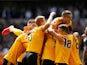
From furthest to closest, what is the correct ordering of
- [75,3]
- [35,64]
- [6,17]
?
[75,3] < [6,17] < [35,64]

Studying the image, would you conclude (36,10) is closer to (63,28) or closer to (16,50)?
(16,50)

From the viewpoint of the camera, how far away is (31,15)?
23.3 m

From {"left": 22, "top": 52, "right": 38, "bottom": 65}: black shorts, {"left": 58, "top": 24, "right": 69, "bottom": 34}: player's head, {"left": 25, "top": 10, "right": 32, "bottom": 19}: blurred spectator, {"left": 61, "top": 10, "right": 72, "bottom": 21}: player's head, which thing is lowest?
{"left": 22, "top": 52, "right": 38, "bottom": 65}: black shorts

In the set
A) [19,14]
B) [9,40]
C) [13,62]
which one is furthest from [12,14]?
[13,62]

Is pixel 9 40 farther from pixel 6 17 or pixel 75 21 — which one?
pixel 75 21

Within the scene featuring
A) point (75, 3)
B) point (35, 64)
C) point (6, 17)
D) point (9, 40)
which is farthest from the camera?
point (75, 3)

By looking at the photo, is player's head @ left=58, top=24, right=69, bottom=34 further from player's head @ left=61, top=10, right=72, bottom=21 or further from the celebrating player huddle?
player's head @ left=61, top=10, right=72, bottom=21

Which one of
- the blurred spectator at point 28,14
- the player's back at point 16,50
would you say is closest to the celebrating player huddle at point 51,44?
the player's back at point 16,50

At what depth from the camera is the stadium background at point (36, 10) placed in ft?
74.3

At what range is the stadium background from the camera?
891 inches

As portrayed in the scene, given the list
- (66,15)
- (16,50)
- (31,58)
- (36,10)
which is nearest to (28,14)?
(36,10)

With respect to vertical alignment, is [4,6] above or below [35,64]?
above

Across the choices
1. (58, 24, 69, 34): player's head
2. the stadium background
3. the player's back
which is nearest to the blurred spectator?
the stadium background

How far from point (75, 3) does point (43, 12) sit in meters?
1.96
